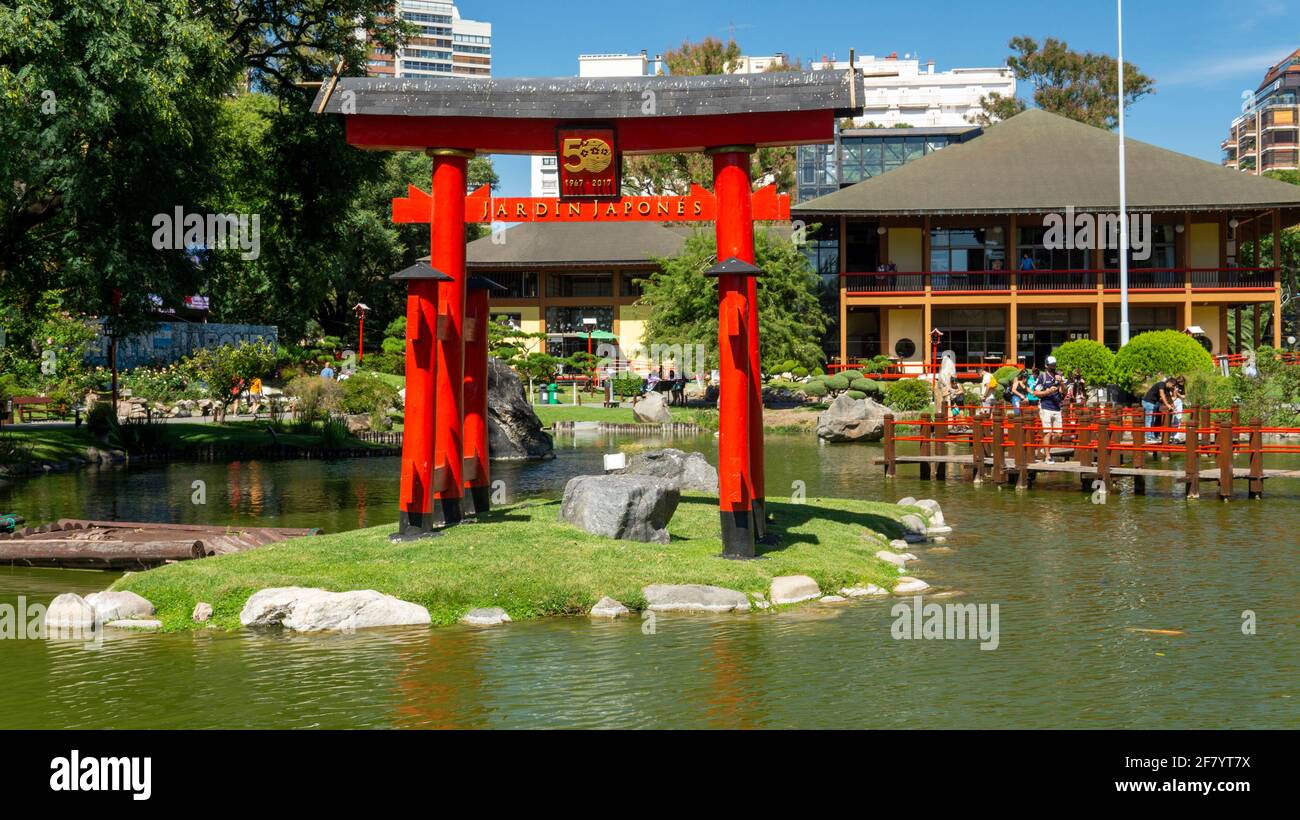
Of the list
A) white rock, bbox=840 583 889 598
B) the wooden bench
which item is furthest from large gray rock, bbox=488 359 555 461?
white rock, bbox=840 583 889 598

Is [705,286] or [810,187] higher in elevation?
[810,187]

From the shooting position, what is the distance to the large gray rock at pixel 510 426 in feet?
107

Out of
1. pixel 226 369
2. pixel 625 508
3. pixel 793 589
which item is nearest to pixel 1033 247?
pixel 226 369

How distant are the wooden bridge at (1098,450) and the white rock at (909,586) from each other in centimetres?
914

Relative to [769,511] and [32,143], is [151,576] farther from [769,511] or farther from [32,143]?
[32,143]

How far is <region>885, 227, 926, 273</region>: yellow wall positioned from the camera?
5303 centimetres

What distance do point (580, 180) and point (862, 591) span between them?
240 inches

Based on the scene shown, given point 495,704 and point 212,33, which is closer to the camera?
point 495,704

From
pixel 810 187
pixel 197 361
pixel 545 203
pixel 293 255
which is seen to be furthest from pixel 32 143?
pixel 810 187

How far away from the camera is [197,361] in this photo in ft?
128

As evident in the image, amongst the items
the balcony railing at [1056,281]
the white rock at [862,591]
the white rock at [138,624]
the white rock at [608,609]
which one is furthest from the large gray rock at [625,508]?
the balcony railing at [1056,281]

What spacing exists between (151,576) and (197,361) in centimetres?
2742

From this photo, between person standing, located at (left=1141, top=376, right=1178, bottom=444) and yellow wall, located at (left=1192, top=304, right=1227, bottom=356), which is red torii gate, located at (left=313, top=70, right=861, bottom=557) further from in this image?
yellow wall, located at (left=1192, top=304, right=1227, bottom=356)
